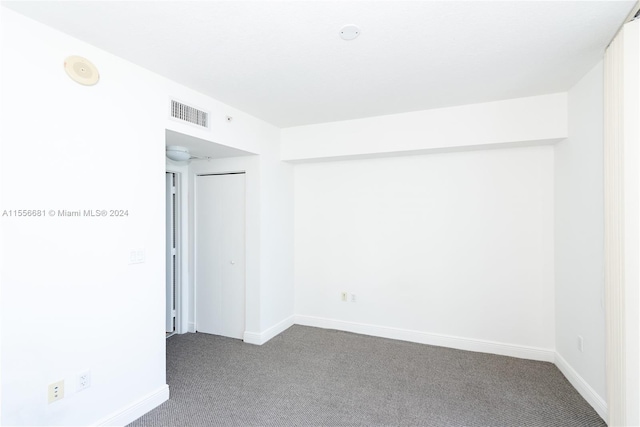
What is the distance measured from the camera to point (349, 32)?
1.94 metres

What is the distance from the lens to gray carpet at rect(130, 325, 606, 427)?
2357 millimetres

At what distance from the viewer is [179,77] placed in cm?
260

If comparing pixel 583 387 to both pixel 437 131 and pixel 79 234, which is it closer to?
pixel 437 131

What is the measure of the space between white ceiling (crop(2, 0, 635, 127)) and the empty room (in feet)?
0.06

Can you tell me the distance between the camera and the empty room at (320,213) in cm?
181

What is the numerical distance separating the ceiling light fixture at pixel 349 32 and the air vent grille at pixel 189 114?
61.3 inches

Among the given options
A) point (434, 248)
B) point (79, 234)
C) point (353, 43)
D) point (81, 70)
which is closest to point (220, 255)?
point (79, 234)

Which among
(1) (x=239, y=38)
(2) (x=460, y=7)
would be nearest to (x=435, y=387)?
(2) (x=460, y=7)

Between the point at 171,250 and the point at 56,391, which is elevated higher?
the point at 171,250

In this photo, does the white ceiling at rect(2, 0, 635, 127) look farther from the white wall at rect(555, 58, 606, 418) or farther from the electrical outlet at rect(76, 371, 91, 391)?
the electrical outlet at rect(76, 371, 91, 391)

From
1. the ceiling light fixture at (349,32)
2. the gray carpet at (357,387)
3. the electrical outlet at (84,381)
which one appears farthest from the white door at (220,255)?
the ceiling light fixture at (349,32)

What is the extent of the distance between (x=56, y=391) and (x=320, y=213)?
10.1ft

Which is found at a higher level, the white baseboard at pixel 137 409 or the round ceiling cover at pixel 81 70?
the round ceiling cover at pixel 81 70

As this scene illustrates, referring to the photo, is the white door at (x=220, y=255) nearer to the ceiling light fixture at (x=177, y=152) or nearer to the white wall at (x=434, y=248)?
the ceiling light fixture at (x=177, y=152)
